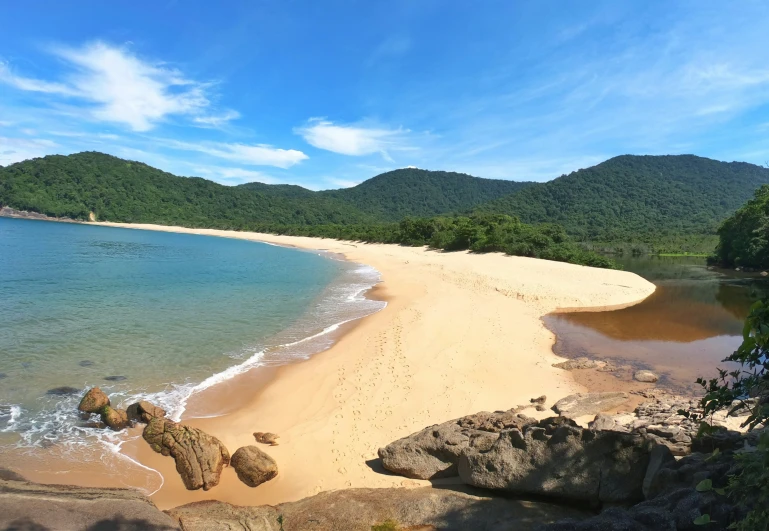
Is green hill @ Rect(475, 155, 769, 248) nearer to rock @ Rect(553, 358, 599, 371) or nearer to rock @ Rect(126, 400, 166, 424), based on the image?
rock @ Rect(553, 358, 599, 371)

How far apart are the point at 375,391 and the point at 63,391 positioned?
7958 mm

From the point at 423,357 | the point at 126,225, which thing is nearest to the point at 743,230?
the point at 423,357

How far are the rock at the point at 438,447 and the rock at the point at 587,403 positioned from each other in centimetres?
274

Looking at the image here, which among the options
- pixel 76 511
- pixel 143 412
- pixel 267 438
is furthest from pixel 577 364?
pixel 76 511

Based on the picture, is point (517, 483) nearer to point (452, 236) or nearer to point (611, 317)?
point (611, 317)

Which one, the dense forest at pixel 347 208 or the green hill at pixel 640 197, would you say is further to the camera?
the dense forest at pixel 347 208

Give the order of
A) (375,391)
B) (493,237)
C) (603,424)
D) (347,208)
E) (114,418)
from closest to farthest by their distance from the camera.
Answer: (603,424)
(114,418)
(375,391)
(493,237)
(347,208)

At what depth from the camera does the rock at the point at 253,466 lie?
7441 mm

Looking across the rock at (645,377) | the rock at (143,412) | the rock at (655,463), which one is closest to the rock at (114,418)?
the rock at (143,412)

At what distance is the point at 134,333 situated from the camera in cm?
1608

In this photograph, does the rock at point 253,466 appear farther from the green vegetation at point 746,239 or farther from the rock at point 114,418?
the green vegetation at point 746,239

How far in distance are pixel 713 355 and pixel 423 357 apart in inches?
432

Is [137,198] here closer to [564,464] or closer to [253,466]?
[253,466]

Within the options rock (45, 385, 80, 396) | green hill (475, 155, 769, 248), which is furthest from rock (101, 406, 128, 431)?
green hill (475, 155, 769, 248)
